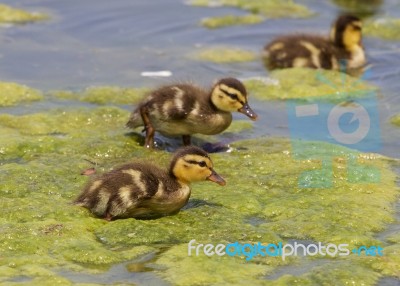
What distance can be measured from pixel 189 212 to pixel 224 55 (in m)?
4.99

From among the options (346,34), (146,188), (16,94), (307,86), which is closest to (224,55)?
(346,34)

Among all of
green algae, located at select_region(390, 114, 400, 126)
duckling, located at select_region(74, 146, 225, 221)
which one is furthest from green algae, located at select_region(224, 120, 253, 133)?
duckling, located at select_region(74, 146, 225, 221)

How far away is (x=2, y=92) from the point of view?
30.9 feet

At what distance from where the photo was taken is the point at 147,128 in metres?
8.09

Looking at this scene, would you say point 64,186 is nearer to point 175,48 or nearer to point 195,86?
point 195,86

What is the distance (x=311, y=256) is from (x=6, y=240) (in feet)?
6.06

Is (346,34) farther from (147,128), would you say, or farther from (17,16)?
(17,16)

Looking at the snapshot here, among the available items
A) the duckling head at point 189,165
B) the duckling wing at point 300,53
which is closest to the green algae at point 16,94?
the duckling wing at point 300,53

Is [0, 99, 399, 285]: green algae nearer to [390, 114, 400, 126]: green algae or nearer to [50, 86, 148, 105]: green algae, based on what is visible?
[50, 86, 148, 105]: green algae

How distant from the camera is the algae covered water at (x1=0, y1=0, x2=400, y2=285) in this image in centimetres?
582

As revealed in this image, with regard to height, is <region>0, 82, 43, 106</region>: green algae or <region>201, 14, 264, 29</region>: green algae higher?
<region>201, 14, 264, 29</region>: green algae

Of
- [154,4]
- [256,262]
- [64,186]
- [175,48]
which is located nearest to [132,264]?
[256,262]

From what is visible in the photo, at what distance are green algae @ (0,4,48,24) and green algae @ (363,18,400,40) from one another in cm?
422

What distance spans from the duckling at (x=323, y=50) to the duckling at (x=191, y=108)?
2.78 m
